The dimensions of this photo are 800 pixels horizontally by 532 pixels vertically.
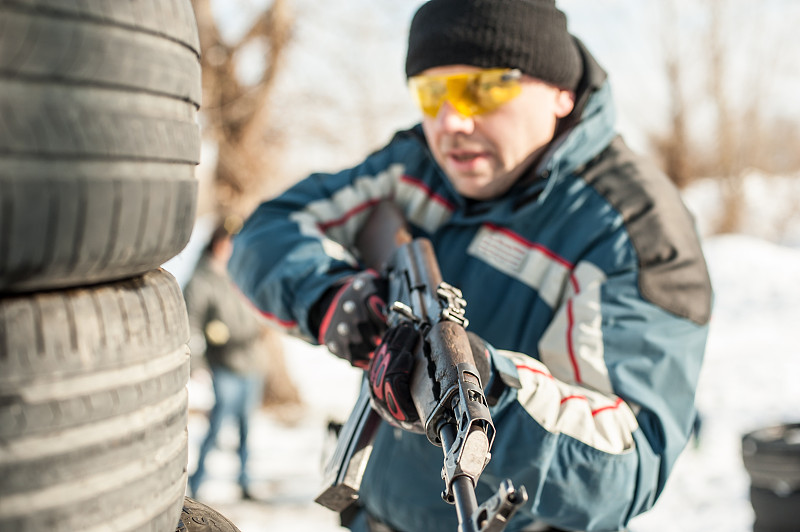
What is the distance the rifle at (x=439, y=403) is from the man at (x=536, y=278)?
107 millimetres

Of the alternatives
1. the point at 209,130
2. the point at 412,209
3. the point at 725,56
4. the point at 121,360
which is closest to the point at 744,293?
the point at 725,56

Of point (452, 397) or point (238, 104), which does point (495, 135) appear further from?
point (238, 104)

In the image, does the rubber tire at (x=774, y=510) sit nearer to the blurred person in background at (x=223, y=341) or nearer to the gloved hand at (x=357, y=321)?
the gloved hand at (x=357, y=321)

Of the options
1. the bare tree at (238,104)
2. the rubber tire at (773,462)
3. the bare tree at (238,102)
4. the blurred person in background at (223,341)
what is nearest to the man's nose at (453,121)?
the rubber tire at (773,462)

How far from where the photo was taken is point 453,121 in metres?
1.89

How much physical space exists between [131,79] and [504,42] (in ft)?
4.22

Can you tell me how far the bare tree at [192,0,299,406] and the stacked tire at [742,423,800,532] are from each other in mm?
4904

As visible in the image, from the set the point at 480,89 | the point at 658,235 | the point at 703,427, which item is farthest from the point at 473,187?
the point at 703,427

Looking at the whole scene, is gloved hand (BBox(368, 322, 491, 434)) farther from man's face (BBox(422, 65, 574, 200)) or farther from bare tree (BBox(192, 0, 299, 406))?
bare tree (BBox(192, 0, 299, 406))

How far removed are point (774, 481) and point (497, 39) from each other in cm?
298

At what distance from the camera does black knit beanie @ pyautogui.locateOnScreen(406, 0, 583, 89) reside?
190 cm

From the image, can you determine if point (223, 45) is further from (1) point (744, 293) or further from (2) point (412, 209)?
(1) point (744, 293)

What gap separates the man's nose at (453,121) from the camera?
189 cm

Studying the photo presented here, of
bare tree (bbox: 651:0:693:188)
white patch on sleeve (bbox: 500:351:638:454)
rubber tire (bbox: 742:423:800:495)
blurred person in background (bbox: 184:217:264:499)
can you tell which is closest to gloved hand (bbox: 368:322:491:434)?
white patch on sleeve (bbox: 500:351:638:454)
